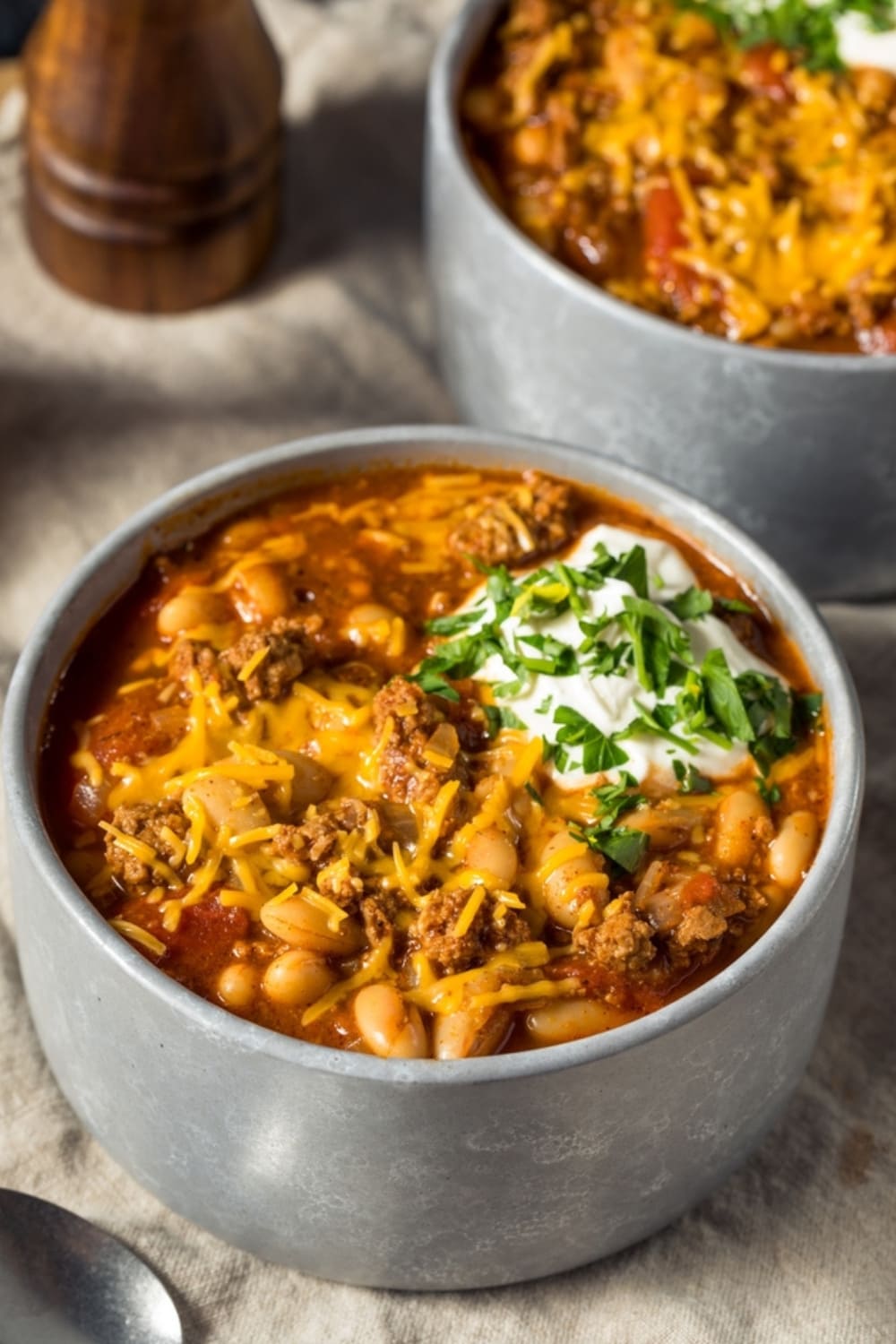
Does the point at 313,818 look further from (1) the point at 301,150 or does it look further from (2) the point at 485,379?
(1) the point at 301,150

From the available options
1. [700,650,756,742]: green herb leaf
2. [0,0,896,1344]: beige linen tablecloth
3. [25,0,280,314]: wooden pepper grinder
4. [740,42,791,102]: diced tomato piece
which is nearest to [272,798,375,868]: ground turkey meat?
[700,650,756,742]: green herb leaf

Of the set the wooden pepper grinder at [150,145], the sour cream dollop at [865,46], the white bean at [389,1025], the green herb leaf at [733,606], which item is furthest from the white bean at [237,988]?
the sour cream dollop at [865,46]

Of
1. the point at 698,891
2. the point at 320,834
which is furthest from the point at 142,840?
the point at 698,891

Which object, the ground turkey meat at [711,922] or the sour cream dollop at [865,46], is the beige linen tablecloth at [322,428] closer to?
the ground turkey meat at [711,922]

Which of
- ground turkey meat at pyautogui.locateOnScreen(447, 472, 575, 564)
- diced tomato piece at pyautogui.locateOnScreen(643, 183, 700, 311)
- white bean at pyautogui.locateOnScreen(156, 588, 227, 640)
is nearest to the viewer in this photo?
white bean at pyautogui.locateOnScreen(156, 588, 227, 640)

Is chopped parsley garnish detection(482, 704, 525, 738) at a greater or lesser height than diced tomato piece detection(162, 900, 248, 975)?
greater

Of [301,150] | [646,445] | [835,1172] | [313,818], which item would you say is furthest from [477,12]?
[835,1172]

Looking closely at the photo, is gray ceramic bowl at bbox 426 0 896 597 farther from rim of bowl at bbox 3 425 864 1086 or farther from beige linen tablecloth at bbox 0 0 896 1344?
rim of bowl at bbox 3 425 864 1086
